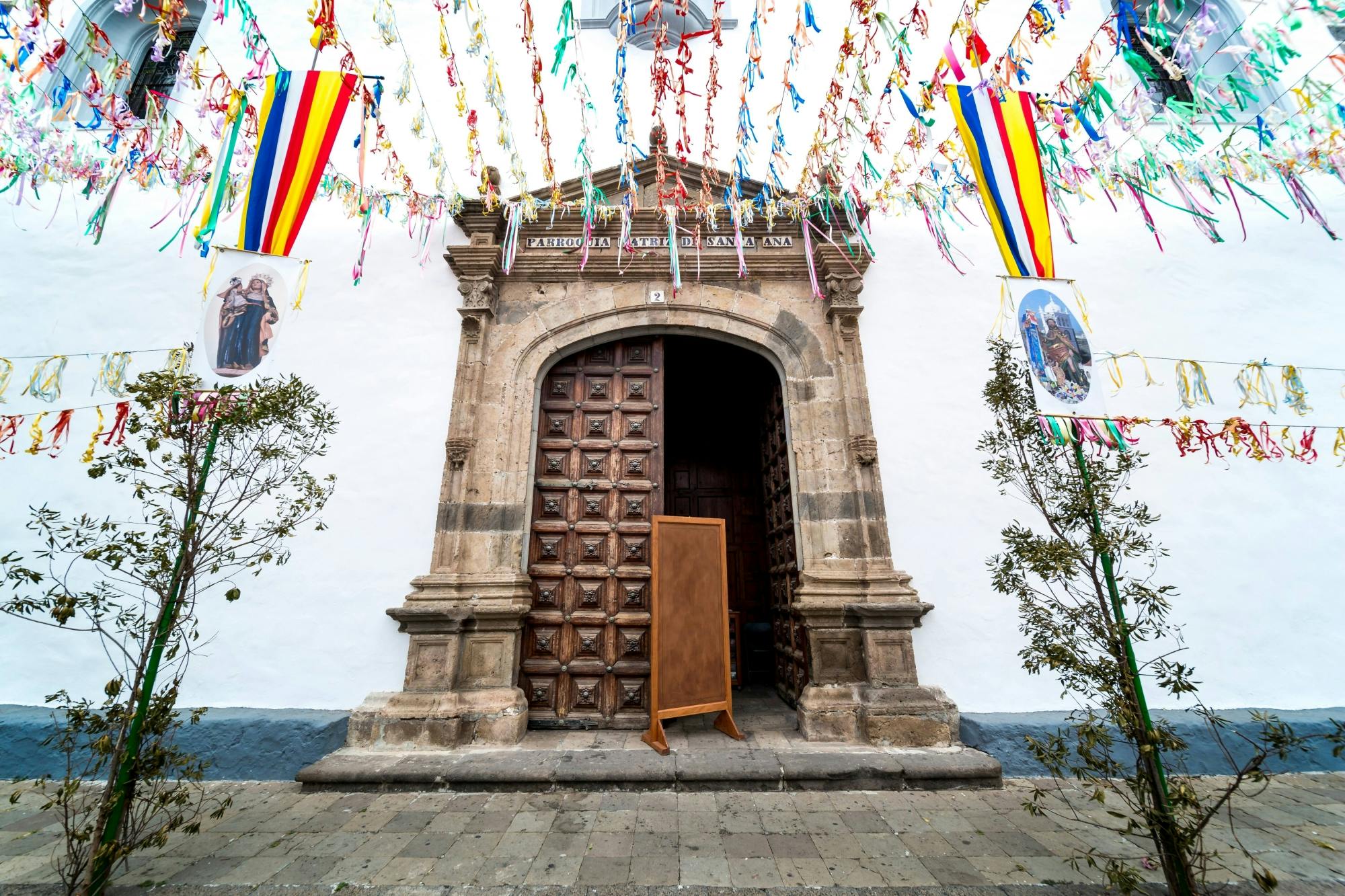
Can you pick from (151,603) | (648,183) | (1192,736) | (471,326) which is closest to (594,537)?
(471,326)

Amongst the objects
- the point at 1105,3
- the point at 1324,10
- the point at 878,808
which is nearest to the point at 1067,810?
the point at 878,808

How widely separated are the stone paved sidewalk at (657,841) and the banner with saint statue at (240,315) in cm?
234

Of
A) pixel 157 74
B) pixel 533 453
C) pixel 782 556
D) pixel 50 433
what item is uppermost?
pixel 157 74

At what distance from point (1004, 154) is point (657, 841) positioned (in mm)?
4321

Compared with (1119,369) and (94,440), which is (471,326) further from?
(1119,369)

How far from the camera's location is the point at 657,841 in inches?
100

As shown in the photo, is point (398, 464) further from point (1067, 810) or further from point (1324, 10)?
point (1324, 10)

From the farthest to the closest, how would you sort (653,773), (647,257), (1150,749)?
(647,257) → (653,773) → (1150,749)

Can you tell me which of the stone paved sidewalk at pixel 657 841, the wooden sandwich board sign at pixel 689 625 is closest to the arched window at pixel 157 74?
the stone paved sidewalk at pixel 657 841

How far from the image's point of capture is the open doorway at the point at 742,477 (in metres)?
4.87

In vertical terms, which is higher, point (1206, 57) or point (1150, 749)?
point (1206, 57)

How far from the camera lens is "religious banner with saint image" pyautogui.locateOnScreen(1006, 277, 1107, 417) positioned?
2.48 m

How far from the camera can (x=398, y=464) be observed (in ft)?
13.6

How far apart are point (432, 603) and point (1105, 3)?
9330 millimetres
